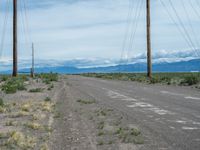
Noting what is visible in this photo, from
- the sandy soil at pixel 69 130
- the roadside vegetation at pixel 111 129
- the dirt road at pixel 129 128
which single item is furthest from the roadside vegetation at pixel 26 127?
the roadside vegetation at pixel 111 129

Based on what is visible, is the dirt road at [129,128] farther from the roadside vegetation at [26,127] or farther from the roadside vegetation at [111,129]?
the roadside vegetation at [26,127]

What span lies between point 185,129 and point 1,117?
22.5 feet

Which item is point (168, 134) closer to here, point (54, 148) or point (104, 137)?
point (104, 137)

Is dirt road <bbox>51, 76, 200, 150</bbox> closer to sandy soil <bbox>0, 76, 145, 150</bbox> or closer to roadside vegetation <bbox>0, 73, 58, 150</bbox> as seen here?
sandy soil <bbox>0, 76, 145, 150</bbox>

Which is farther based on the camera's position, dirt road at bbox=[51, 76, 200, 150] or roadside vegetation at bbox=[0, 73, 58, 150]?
roadside vegetation at bbox=[0, 73, 58, 150]

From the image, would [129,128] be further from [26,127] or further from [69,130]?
[26,127]

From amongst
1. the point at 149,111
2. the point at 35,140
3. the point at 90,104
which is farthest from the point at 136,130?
the point at 90,104

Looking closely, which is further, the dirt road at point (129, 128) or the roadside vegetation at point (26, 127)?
the roadside vegetation at point (26, 127)

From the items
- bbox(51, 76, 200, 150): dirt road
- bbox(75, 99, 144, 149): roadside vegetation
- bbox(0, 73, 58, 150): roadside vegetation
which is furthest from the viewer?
bbox(75, 99, 144, 149): roadside vegetation

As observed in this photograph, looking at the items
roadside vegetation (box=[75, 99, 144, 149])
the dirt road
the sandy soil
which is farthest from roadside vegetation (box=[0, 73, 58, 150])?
roadside vegetation (box=[75, 99, 144, 149])

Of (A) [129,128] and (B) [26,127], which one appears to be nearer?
(A) [129,128]

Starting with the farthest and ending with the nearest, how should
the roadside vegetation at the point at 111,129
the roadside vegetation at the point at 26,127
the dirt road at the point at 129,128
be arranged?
the roadside vegetation at the point at 111,129 → the roadside vegetation at the point at 26,127 → the dirt road at the point at 129,128

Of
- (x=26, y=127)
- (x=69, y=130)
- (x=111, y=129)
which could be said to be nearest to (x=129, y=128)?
(x=111, y=129)

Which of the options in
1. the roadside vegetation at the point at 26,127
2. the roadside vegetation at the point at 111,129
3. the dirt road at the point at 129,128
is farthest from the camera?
the roadside vegetation at the point at 111,129
